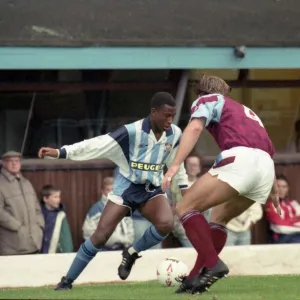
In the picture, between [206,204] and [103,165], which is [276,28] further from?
[206,204]

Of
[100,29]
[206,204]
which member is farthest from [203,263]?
[100,29]

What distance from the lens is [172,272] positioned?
40.0 ft

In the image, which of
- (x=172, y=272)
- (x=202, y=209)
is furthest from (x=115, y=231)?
Result: (x=202, y=209)

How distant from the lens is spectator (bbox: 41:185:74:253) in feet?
53.3

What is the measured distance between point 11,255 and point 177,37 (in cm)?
384

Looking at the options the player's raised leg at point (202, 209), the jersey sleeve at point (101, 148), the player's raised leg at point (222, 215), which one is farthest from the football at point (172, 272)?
the player's raised leg at point (202, 209)

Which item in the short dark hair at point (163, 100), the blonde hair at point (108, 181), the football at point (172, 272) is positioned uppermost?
the short dark hair at point (163, 100)

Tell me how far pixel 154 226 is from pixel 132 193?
1.31ft

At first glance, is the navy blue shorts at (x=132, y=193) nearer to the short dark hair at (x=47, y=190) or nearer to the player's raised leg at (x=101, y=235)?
the player's raised leg at (x=101, y=235)

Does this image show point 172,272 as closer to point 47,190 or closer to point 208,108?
point 208,108

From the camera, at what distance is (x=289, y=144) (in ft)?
60.5

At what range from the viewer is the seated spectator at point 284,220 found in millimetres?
16859

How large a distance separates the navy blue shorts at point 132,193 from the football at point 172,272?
25.6 inches

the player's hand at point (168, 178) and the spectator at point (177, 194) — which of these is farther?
the spectator at point (177, 194)
